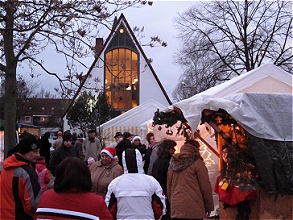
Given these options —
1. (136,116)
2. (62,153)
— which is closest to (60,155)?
(62,153)

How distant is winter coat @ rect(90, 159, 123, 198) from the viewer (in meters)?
6.33

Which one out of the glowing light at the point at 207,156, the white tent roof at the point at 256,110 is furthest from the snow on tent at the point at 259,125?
the glowing light at the point at 207,156

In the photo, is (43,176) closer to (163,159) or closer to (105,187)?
(105,187)

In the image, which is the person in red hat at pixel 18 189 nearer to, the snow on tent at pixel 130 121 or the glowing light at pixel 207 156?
the glowing light at pixel 207 156

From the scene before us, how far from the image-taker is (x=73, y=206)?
10.7ft

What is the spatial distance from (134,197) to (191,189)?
1605 mm

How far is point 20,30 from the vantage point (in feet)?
29.0

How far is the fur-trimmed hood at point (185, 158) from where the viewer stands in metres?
6.29

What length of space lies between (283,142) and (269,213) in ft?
3.61

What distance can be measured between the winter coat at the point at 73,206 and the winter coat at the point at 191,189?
9.85 feet

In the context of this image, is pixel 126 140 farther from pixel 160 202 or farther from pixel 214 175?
pixel 160 202

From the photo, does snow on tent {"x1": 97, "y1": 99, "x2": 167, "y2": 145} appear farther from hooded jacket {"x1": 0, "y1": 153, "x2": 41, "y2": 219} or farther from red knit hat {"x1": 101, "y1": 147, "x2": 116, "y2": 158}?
hooded jacket {"x1": 0, "y1": 153, "x2": 41, "y2": 219}

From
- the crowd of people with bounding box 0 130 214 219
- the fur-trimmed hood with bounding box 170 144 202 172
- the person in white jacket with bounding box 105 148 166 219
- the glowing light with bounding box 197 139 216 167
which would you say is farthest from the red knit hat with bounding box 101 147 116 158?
the glowing light with bounding box 197 139 216 167

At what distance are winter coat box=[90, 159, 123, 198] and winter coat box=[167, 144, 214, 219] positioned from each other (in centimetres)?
83
